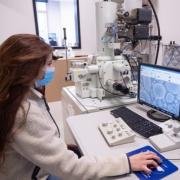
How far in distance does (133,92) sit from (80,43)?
8.45 ft

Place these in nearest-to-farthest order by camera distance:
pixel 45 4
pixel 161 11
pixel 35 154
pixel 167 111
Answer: pixel 35 154 → pixel 167 111 → pixel 161 11 → pixel 45 4

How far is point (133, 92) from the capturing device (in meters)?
1.77

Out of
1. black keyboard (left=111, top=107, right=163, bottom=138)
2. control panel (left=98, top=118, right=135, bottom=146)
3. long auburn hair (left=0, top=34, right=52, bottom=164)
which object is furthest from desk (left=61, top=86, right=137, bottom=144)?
long auburn hair (left=0, top=34, right=52, bottom=164)

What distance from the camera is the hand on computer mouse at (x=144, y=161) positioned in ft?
2.75

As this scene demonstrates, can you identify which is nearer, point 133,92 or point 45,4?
point 133,92

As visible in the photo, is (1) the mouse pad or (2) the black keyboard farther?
(2) the black keyboard

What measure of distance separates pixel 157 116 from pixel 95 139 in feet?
1.60

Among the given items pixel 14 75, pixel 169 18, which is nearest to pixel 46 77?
pixel 14 75

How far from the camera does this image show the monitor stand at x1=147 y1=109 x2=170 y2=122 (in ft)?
4.28

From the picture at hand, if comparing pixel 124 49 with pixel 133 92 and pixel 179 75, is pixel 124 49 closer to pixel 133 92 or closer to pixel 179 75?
pixel 133 92

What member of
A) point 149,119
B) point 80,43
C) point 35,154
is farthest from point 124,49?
point 80,43

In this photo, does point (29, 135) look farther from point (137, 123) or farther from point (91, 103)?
point (91, 103)

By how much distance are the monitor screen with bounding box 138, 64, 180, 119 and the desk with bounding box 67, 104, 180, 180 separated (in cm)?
14

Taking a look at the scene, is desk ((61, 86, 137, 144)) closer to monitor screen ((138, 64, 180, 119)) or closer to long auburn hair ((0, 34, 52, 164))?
monitor screen ((138, 64, 180, 119))
